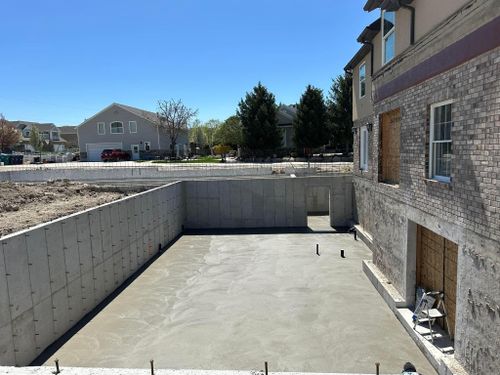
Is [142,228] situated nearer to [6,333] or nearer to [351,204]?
[6,333]

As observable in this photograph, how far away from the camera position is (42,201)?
51.9 ft

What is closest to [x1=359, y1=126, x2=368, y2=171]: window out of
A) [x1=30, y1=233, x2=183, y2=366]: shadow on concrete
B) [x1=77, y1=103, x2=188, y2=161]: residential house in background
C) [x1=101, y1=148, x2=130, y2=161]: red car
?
[x1=30, y1=233, x2=183, y2=366]: shadow on concrete

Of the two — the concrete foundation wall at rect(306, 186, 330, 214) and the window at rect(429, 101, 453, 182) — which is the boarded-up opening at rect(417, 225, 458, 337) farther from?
the concrete foundation wall at rect(306, 186, 330, 214)

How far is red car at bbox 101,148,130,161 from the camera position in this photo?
158 ft

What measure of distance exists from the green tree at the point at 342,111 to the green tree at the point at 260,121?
6.52 m

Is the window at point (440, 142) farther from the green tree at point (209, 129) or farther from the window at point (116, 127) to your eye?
the green tree at point (209, 129)

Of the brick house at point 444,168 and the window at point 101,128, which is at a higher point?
the window at point 101,128

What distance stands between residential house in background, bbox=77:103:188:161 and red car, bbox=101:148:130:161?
2247 millimetres

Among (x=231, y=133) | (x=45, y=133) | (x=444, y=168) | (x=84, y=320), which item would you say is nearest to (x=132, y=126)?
(x=231, y=133)

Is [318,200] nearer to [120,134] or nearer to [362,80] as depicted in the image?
[362,80]

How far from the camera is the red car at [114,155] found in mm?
48062

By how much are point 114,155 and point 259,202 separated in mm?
34146

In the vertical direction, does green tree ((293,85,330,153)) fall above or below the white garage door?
above

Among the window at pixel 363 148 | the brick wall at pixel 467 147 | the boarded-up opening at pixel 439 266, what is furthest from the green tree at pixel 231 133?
the brick wall at pixel 467 147
